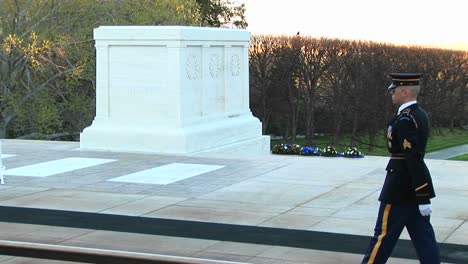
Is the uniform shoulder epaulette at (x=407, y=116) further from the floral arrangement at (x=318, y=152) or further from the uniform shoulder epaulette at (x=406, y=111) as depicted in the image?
the floral arrangement at (x=318, y=152)

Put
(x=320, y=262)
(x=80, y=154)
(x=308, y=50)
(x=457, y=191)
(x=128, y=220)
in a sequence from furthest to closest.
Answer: (x=308, y=50), (x=80, y=154), (x=457, y=191), (x=128, y=220), (x=320, y=262)

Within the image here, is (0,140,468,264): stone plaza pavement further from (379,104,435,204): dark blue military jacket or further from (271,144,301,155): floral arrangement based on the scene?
(271,144,301,155): floral arrangement

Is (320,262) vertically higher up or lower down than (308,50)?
lower down

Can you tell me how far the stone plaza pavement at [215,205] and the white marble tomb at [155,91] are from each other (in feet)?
1.70

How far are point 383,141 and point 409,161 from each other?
3291 cm

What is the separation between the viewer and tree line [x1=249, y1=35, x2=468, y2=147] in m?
35.7

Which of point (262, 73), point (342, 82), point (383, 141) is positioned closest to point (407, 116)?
point (342, 82)

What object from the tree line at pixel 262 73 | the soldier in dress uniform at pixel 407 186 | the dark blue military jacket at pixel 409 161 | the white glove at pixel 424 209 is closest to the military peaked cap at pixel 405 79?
the soldier in dress uniform at pixel 407 186

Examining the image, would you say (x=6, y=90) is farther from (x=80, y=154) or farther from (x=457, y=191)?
(x=457, y=191)

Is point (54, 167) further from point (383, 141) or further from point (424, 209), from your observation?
point (383, 141)

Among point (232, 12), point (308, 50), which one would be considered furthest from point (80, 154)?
point (232, 12)

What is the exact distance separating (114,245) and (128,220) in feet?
3.59

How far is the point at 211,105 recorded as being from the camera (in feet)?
49.4

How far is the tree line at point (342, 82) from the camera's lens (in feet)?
117
